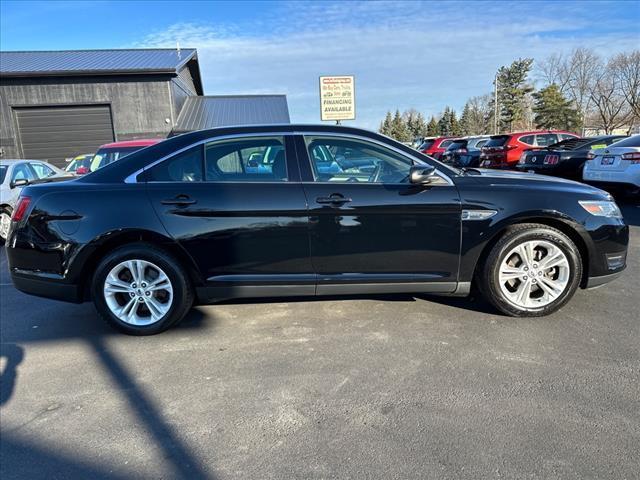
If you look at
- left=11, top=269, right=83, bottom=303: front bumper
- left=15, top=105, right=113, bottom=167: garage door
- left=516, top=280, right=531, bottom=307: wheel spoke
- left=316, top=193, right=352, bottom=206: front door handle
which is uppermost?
left=15, top=105, right=113, bottom=167: garage door

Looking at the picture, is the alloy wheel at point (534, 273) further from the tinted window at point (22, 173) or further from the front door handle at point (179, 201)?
the tinted window at point (22, 173)

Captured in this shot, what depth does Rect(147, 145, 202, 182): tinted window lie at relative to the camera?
362 cm

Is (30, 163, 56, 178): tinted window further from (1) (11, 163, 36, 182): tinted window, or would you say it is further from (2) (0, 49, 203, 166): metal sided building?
(2) (0, 49, 203, 166): metal sided building

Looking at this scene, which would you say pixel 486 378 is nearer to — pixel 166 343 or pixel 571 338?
pixel 571 338

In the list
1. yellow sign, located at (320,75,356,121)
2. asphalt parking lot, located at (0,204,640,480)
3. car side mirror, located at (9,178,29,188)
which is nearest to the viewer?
asphalt parking lot, located at (0,204,640,480)

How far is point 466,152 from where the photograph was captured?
16.5 meters

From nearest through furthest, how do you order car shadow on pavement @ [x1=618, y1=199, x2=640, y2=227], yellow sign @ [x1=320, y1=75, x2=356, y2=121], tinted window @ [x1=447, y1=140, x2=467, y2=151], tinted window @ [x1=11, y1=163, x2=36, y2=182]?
car shadow on pavement @ [x1=618, y1=199, x2=640, y2=227] → tinted window @ [x1=11, y1=163, x2=36, y2=182] → yellow sign @ [x1=320, y1=75, x2=356, y2=121] → tinted window @ [x1=447, y1=140, x2=467, y2=151]

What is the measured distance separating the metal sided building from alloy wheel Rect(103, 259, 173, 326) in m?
20.1

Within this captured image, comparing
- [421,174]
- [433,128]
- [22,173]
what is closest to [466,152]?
[22,173]

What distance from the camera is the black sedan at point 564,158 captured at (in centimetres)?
1020

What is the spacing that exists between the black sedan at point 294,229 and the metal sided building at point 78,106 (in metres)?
20.0

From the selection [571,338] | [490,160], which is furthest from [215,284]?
[490,160]

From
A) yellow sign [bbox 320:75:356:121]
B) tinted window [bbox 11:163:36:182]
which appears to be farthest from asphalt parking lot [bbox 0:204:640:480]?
yellow sign [bbox 320:75:356:121]

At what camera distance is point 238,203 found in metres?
3.54
